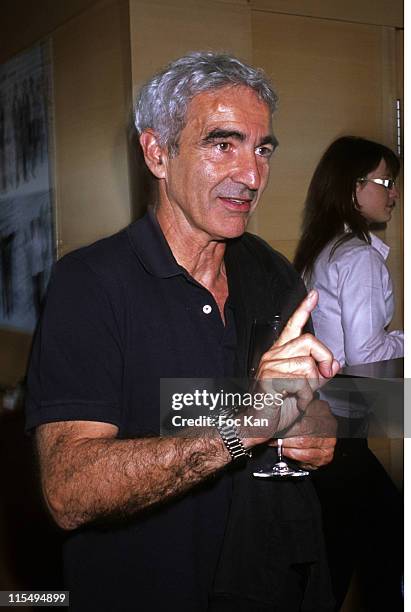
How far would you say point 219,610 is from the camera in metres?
0.81

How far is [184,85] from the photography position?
79cm

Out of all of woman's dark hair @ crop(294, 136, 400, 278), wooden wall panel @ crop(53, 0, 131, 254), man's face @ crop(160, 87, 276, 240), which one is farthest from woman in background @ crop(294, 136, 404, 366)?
wooden wall panel @ crop(53, 0, 131, 254)

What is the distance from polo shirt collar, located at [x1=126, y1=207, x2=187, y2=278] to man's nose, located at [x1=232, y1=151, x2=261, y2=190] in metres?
0.10

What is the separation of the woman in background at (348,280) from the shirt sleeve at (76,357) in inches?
9.8

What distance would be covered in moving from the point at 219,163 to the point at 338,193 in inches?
6.8

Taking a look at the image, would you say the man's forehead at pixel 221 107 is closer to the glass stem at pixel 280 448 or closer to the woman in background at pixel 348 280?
the woman in background at pixel 348 280

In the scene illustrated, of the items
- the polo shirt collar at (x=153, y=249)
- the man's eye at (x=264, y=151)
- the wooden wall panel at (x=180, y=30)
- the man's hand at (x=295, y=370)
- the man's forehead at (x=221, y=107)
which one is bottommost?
the man's hand at (x=295, y=370)

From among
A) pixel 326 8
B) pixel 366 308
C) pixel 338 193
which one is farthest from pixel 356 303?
pixel 326 8

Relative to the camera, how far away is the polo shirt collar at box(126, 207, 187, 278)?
2.52ft

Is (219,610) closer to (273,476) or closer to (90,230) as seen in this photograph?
(273,476)

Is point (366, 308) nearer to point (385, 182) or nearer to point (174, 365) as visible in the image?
point (385, 182)

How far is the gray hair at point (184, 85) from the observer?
0.78 m

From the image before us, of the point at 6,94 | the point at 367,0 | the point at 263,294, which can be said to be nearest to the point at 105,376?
the point at 263,294

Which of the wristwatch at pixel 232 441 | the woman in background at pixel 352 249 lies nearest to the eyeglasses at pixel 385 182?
the woman in background at pixel 352 249
